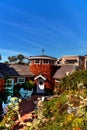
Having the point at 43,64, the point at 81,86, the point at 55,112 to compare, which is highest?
the point at 43,64

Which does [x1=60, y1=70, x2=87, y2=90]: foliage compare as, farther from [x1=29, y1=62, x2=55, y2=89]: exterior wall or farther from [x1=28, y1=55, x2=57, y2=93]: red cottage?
[x1=29, y1=62, x2=55, y2=89]: exterior wall

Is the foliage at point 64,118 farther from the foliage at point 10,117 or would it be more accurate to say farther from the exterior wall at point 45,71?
the exterior wall at point 45,71

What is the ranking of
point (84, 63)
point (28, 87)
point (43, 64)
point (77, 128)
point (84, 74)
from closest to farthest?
point (77, 128) < point (84, 74) < point (28, 87) < point (43, 64) < point (84, 63)

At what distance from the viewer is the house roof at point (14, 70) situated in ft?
108

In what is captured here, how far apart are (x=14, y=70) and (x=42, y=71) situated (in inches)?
189

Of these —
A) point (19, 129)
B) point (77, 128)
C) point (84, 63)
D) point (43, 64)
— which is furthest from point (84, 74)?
point (84, 63)

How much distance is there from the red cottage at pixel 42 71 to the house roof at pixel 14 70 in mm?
1074

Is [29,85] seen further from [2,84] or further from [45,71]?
[2,84]

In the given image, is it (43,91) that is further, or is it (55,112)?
(43,91)

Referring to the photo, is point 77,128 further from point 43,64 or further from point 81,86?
point 43,64

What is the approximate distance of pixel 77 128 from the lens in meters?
11.9

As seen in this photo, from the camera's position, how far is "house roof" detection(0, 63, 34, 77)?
32900 mm

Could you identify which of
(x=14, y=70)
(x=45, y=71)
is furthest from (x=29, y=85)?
(x=45, y=71)

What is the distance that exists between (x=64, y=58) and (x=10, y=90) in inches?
1198
